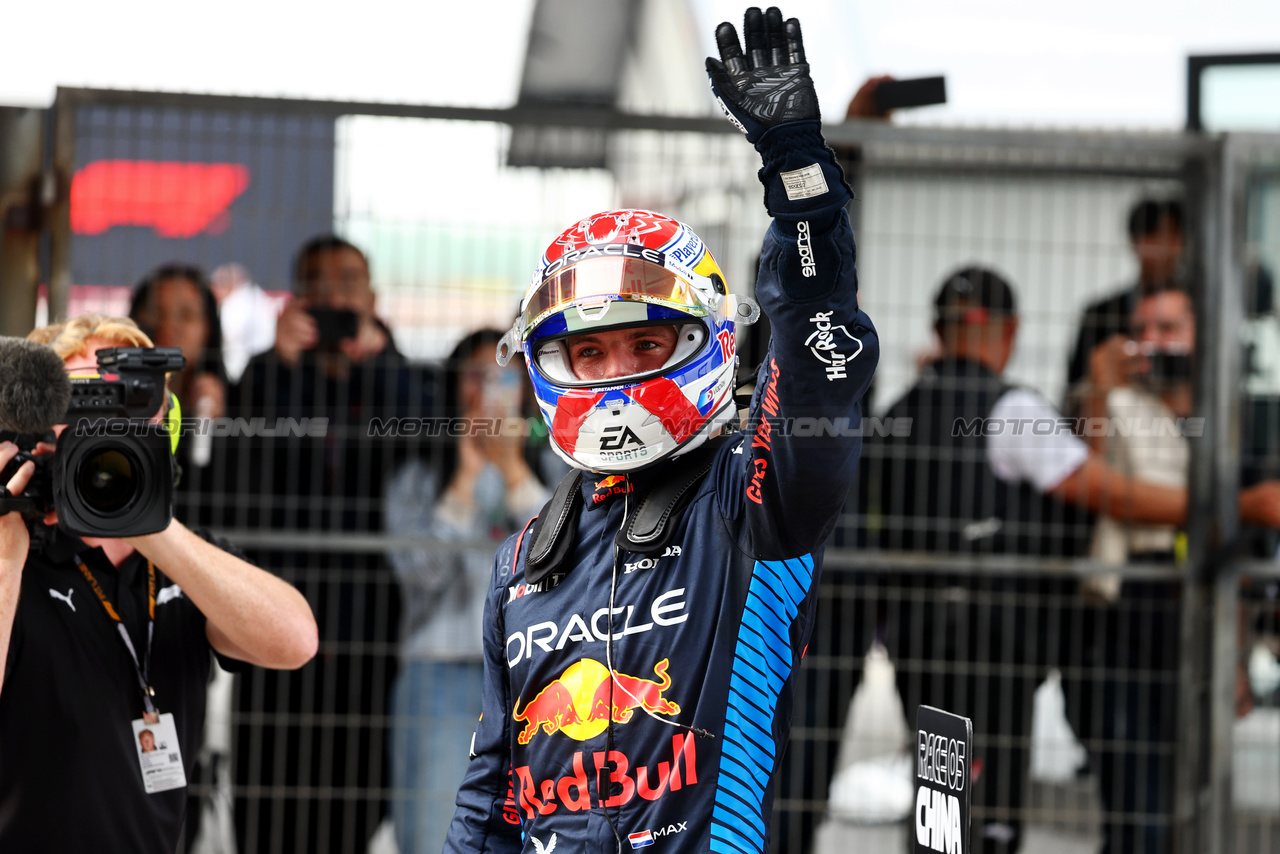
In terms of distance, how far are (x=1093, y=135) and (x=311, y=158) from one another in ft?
9.31

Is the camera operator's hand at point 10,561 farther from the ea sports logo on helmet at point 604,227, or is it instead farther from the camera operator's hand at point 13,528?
the ea sports logo on helmet at point 604,227

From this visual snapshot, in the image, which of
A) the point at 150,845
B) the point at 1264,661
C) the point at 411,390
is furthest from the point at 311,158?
the point at 1264,661

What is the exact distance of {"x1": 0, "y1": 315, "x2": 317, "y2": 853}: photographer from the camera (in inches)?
104

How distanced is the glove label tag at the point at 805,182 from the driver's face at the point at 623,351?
58 cm

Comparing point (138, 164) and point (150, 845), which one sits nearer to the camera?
point (150, 845)

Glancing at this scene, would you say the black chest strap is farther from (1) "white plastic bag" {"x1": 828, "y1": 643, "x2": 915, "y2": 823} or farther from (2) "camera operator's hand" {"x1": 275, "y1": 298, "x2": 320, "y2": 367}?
(1) "white plastic bag" {"x1": 828, "y1": 643, "x2": 915, "y2": 823}

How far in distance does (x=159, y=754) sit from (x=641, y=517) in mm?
1225

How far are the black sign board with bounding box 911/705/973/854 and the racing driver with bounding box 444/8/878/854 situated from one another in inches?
9.8

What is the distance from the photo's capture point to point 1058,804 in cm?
481

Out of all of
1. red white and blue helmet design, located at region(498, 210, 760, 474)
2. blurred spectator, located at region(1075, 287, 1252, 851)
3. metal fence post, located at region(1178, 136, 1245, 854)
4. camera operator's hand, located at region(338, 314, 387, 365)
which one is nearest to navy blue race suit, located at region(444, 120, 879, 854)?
red white and blue helmet design, located at region(498, 210, 760, 474)

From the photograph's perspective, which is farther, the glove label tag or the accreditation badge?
the accreditation badge

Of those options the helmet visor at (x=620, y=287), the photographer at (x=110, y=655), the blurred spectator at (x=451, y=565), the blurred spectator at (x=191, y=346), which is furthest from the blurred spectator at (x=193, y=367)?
the helmet visor at (x=620, y=287)

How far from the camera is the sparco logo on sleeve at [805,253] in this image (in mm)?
1963

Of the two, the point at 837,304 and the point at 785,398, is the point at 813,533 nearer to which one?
the point at 785,398
